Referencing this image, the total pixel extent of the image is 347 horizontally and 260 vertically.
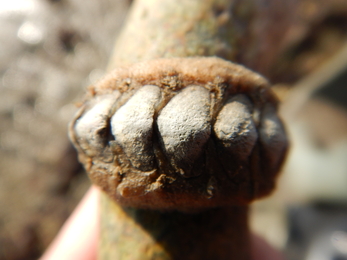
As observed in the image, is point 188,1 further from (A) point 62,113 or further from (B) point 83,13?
(B) point 83,13

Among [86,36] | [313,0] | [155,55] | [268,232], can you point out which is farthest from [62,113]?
[313,0]

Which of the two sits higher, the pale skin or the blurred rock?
the blurred rock

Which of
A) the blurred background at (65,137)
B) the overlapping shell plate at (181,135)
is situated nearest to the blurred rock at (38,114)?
the blurred background at (65,137)

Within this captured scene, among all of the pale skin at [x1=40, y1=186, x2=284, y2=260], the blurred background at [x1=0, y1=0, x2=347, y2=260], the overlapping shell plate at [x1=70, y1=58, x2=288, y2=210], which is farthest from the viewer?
the blurred background at [x1=0, y1=0, x2=347, y2=260]

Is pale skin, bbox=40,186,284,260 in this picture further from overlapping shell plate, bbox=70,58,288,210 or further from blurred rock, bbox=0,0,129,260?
overlapping shell plate, bbox=70,58,288,210

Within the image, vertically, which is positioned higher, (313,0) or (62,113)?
(62,113)

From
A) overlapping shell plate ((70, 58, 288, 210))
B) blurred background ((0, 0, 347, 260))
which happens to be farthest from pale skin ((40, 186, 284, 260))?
overlapping shell plate ((70, 58, 288, 210))

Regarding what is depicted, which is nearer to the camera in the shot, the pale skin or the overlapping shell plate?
the overlapping shell plate
